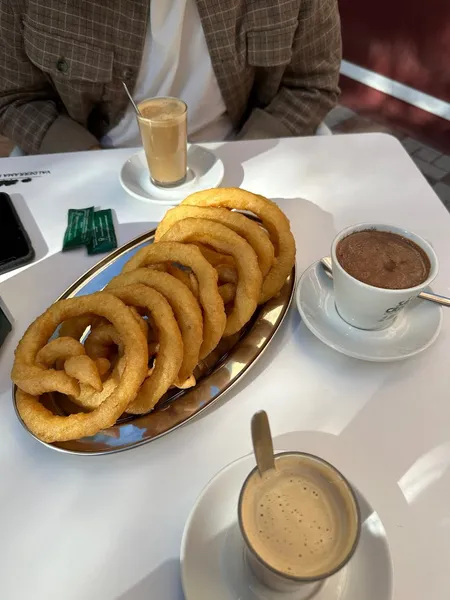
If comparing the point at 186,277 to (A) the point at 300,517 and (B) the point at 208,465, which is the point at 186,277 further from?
(A) the point at 300,517

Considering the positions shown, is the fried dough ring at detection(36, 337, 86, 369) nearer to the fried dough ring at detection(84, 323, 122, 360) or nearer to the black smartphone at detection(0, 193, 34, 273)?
the fried dough ring at detection(84, 323, 122, 360)

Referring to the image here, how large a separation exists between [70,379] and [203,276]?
0.24 meters

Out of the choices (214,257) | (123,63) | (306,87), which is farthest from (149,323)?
(306,87)

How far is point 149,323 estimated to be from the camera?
0.72 metres

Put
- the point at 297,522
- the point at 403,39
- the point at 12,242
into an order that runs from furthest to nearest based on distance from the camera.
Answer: the point at 403,39, the point at 12,242, the point at 297,522

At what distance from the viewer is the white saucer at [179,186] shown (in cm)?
106

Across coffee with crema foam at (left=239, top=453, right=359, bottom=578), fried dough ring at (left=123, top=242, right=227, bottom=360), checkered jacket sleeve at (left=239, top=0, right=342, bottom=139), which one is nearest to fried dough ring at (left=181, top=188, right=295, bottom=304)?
fried dough ring at (left=123, top=242, right=227, bottom=360)

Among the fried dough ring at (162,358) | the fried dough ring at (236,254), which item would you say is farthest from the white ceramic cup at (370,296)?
the fried dough ring at (162,358)

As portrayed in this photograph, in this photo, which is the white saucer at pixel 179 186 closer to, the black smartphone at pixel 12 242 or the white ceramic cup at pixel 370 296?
the black smartphone at pixel 12 242

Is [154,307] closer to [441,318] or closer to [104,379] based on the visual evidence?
[104,379]

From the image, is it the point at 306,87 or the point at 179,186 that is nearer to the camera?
the point at 179,186

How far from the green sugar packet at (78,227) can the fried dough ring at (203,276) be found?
233 mm

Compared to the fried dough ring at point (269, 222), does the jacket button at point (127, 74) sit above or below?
above

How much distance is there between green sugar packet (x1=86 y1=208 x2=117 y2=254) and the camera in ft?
3.09
